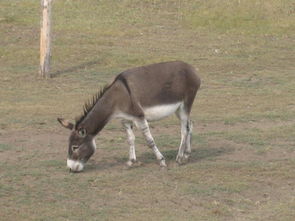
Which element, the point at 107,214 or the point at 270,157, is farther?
the point at 270,157

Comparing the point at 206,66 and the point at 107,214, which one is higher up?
the point at 107,214

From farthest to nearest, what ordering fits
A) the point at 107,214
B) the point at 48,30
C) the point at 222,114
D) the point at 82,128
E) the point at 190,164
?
1. the point at 48,30
2. the point at 222,114
3. the point at 190,164
4. the point at 82,128
5. the point at 107,214

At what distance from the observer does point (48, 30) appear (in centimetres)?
2702

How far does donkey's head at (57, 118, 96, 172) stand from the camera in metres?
13.9

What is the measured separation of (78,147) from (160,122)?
17.6ft

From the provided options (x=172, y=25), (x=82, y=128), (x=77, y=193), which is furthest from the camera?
(x=172, y=25)

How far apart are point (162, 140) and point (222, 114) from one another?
349 cm

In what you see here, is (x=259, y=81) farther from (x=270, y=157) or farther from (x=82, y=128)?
(x=82, y=128)

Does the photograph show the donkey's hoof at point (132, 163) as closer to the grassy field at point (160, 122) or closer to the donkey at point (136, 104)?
the donkey at point (136, 104)

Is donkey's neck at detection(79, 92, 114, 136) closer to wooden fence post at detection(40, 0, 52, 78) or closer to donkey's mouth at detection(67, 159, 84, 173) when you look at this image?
donkey's mouth at detection(67, 159, 84, 173)

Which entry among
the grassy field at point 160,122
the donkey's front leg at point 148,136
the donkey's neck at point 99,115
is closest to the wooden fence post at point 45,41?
the grassy field at point 160,122

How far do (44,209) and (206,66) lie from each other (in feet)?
54.4

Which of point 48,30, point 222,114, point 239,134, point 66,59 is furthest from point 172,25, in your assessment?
point 239,134

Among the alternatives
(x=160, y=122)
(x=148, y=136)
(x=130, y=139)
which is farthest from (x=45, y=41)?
(x=148, y=136)
